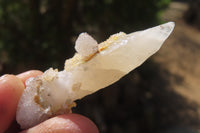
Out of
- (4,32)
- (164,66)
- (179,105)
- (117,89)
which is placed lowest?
(179,105)

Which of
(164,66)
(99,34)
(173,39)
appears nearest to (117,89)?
(99,34)

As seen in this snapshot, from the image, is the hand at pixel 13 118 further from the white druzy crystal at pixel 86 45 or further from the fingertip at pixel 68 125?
the white druzy crystal at pixel 86 45

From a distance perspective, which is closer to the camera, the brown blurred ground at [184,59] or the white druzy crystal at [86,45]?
the white druzy crystal at [86,45]

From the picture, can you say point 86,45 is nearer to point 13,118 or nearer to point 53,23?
point 13,118

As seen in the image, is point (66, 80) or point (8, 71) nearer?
point (66, 80)

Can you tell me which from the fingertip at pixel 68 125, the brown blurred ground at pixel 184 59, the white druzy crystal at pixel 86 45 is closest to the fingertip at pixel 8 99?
the fingertip at pixel 68 125

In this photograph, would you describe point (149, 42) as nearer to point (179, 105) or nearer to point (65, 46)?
point (65, 46)

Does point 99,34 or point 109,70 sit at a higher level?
point 99,34
